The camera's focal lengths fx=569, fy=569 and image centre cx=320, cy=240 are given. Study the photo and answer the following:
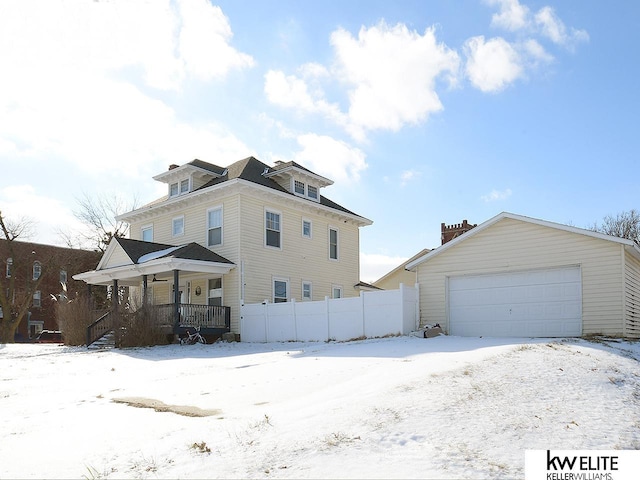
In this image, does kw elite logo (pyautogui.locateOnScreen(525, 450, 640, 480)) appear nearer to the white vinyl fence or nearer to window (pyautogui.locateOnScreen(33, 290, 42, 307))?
the white vinyl fence

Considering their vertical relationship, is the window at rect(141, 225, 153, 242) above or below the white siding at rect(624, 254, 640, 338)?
above

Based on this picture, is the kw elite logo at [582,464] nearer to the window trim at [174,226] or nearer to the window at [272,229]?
the window at [272,229]

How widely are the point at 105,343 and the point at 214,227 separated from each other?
671cm

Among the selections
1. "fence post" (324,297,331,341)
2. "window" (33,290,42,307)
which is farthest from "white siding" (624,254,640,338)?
"window" (33,290,42,307)

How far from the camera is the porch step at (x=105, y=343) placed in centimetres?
2146

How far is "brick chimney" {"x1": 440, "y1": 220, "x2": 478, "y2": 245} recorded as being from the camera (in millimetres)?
32469

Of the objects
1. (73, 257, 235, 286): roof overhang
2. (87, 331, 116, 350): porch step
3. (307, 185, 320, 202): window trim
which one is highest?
(307, 185, 320, 202): window trim

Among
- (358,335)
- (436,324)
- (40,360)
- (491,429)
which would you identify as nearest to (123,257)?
(40,360)

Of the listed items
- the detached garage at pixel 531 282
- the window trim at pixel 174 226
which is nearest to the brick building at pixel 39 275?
the window trim at pixel 174 226

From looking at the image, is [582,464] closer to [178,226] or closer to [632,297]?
[632,297]

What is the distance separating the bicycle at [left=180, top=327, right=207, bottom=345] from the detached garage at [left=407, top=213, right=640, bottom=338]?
8.39m

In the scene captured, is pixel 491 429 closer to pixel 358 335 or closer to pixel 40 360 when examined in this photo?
pixel 358 335

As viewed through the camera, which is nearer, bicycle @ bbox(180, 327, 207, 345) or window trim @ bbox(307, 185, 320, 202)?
bicycle @ bbox(180, 327, 207, 345)

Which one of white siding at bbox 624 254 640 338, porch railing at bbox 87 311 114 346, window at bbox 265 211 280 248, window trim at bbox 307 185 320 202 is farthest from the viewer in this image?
window trim at bbox 307 185 320 202
